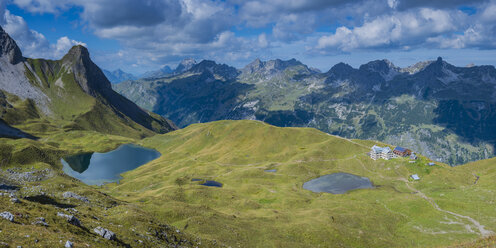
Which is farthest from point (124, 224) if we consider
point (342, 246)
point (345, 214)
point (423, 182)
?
point (423, 182)

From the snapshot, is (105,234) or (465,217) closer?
(105,234)

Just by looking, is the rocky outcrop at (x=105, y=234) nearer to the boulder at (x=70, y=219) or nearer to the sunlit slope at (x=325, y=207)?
the boulder at (x=70, y=219)

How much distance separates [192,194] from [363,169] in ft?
354

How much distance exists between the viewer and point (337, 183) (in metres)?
153

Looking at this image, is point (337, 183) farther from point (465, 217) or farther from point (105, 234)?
point (105, 234)

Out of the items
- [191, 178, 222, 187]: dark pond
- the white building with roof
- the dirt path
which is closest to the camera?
the dirt path

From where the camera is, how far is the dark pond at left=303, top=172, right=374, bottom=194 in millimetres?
143500

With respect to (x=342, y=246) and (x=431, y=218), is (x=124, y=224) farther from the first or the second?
(x=431, y=218)

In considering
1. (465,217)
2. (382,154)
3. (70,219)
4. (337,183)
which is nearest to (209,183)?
(337,183)

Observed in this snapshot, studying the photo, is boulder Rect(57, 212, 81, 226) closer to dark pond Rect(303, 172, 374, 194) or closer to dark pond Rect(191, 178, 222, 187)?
dark pond Rect(191, 178, 222, 187)

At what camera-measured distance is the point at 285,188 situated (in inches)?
5640

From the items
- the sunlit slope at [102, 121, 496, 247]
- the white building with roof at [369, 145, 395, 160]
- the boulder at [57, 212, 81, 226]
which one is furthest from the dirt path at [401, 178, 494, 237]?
the boulder at [57, 212, 81, 226]

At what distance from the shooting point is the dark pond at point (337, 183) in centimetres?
14350

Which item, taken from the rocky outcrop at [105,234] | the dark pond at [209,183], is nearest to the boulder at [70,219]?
the rocky outcrop at [105,234]
